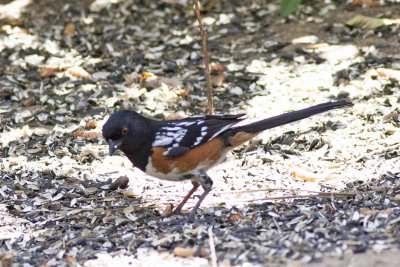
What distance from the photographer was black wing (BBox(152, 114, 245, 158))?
14.5ft

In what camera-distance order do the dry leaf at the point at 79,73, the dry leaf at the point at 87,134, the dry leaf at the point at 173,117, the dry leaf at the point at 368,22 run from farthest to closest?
the dry leaf at the point at 368,22 < the dry leaf at the point at 79,73 < the dry leaf at the point at 173,117 < the dry leaf at the point at 87,134

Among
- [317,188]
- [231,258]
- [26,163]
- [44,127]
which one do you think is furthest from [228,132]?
[44,127]

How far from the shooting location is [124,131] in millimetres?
4363

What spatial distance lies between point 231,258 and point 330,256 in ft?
1.79

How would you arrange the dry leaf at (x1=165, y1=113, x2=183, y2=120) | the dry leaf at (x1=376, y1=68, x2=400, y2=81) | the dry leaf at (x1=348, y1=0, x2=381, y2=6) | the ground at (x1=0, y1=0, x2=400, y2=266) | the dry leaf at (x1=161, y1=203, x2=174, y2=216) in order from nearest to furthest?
the ground at (x1=0, y1=0, x2=400, y2=266) < the dry leaf at (x1=161, y1=203, x2=174, y2=216) < the dry leaf at (x1=165, y1=113, x2=183, y2=120) < the dry leaf at (x1=376, y1=68, x2=400, y2=81) < the dry leaf at (x1=348, y1=0, x2=381, y2=6)

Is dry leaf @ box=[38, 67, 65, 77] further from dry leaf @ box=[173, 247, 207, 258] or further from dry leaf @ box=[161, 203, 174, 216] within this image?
dry leaf @ box=[173, 247, 207, 258]

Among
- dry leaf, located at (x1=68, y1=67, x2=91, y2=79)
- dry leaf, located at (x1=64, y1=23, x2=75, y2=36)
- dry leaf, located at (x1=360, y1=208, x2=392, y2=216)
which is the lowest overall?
dry leaf, located at (x1=360, y1=208, x2=392, y2=216)

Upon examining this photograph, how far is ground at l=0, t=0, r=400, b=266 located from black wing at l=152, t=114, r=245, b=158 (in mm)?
486

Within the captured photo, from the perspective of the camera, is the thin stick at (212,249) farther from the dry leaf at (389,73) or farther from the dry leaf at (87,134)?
the dry leaf at (389,73)

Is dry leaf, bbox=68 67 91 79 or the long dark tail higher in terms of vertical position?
the long dark tail

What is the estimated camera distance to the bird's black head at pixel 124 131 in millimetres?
4324

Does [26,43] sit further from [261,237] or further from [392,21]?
[261,237]

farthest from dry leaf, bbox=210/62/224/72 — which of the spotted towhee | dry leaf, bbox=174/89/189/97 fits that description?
the spotted towhee

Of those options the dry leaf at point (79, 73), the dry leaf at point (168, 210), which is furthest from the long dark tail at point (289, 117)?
the dry leaf at point (79, 73)
